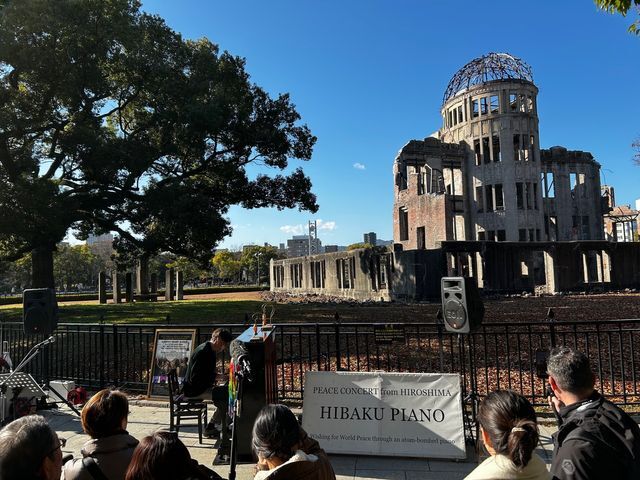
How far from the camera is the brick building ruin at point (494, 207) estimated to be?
35406 millimetres

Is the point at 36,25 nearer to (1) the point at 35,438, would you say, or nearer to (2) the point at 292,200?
(2) the point at 292,200

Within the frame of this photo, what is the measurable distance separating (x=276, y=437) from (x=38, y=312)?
6995 millimetres

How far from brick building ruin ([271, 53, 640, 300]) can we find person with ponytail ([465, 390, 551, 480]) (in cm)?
3096

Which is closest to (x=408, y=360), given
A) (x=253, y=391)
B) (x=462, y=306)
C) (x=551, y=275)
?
(x=462, y=306)

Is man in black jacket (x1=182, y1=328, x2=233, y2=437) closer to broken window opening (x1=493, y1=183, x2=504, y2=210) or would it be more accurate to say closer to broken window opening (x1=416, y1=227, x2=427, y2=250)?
broken window opening (x1=416, y1=227, x2=427, y2=250)

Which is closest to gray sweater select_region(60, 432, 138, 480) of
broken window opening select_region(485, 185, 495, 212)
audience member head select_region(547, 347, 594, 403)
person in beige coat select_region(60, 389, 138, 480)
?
person in beige coat select_region(60, 389, 138, 480)

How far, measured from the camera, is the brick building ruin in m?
35.4

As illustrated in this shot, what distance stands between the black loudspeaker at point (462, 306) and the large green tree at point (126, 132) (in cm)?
1640

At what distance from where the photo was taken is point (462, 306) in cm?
606

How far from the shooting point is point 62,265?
7906 centimetres

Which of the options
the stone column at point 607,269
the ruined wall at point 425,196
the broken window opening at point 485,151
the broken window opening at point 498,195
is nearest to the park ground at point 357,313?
the stone column at point 607,269

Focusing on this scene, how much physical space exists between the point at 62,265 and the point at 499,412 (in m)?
88.6

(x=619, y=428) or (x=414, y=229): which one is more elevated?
(x=414, y=229)

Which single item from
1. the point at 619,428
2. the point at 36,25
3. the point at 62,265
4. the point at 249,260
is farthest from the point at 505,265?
the point at 62,265
